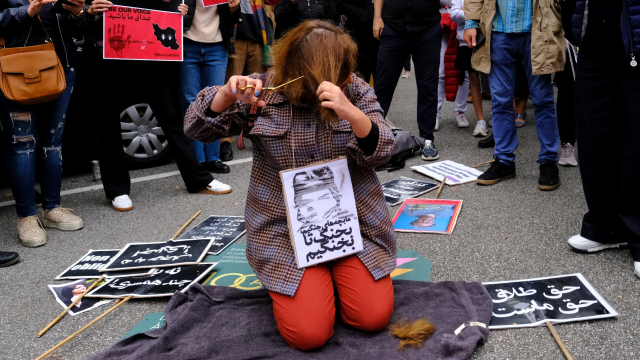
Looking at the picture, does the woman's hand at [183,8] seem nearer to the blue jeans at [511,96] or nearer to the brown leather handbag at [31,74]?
the brown leather handbag at [31,74]

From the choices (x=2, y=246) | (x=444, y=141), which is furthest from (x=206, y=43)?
(x=444, y=141)

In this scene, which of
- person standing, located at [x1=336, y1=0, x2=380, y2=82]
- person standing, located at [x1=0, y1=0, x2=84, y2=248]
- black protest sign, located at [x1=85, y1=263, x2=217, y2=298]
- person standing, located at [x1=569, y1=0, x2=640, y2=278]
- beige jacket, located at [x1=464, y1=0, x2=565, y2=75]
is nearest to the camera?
person standing, located at [x1=569, y1=0, x2=640, y2=278]

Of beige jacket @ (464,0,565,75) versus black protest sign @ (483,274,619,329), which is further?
beige jacket @ (464,0,565,75)

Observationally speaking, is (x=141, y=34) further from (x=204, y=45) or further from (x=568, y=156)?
(x=568, y=156)

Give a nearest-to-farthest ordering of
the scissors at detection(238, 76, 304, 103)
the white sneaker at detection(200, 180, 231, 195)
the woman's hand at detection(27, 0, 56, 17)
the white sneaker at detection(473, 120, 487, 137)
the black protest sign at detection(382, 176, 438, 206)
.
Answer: the scissors at detection(238, 76, 304, 103), the woman's hand at detection(27, 0, 56, 17), the black protest sign at detection(382, 176, 438, 206), the white sneaker at detection(200, 180, 231, 195), the white sneaker at detection(473, 120, 487, 137)

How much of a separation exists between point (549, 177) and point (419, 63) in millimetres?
1632

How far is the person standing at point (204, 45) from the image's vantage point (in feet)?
14.8

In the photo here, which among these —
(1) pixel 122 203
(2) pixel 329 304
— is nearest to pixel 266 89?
(2) pixel 329 304

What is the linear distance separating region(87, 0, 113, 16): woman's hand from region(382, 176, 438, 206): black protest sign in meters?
2.40

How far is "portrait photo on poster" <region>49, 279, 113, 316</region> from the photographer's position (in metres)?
2.73

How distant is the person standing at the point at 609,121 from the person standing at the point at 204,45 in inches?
112

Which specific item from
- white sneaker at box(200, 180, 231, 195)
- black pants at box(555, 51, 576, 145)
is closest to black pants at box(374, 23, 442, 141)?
black pants at box(555, 51, 576, 145)

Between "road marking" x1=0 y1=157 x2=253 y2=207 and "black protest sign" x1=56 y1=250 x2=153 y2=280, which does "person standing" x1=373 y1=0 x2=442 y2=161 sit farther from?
"black protest sign" x1=56 y1=250 x2=153 y2=280

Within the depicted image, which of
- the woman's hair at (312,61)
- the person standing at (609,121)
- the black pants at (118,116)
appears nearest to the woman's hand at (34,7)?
the black pants at (118,116)
